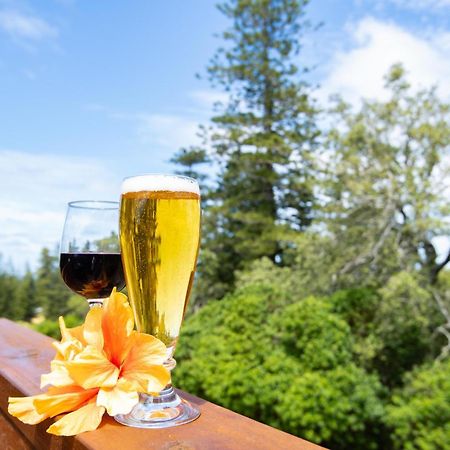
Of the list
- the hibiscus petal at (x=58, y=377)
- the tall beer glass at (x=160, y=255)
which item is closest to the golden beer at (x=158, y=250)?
the tall beer glass at (x=160, y=255)

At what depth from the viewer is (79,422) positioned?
0.64 m

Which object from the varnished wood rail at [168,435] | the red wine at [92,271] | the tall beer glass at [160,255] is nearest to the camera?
the varnished wood rail at [168,435]

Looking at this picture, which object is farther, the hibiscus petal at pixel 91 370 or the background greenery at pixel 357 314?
the background greenery at pixel 357 314

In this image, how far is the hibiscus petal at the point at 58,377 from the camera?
69 cm

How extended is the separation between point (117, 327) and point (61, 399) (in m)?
0.12

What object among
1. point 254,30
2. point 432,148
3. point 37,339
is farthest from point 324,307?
point 254,30

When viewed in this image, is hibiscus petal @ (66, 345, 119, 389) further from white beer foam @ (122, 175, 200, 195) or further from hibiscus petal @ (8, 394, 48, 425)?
white beer foam @ (122, 175, 200, 195)

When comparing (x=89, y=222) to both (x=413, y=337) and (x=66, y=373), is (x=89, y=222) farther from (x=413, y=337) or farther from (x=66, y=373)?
(x=413, y=337)

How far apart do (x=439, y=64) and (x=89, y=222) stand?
7.48 meters

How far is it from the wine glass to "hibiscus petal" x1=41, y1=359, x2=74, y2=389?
0.63 feet

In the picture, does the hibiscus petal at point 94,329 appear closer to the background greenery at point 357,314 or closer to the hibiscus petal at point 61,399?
the hibiscus petal at point 61,399

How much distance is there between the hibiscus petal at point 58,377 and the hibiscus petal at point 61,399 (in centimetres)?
1

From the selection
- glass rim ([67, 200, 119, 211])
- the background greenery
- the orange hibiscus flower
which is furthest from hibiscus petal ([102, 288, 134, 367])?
the background greenery

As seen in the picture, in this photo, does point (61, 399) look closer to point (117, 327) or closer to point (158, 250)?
point (117, 327)
